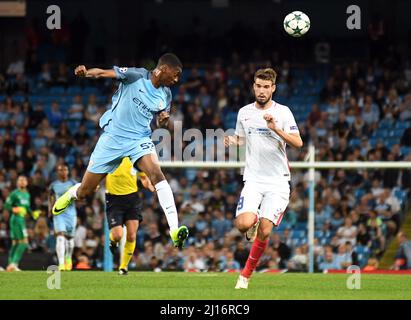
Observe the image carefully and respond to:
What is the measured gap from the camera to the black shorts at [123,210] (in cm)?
1561

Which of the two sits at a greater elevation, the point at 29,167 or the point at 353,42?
the point at 353,42

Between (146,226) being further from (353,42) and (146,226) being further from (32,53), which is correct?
(353,42)

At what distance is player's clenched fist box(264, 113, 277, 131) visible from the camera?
1185 centimetres

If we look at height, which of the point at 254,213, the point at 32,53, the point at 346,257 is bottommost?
the point at 346,257

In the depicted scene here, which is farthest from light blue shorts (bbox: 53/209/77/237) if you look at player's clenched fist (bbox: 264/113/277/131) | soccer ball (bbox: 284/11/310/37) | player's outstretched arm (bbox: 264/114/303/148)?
player's clenched fist (bbox: 264/113/277/131)

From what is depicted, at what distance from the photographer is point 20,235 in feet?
64.3

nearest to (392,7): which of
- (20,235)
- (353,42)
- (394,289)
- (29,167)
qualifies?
(353,42)

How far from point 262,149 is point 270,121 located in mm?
807

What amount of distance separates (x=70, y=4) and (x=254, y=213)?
1997 centimetres

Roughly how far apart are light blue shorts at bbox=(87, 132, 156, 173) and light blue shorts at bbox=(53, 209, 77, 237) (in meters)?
5.39

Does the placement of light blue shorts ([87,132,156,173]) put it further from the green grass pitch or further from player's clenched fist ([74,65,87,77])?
the green grass pitch

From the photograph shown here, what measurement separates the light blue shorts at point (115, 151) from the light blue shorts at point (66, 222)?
539 cm
